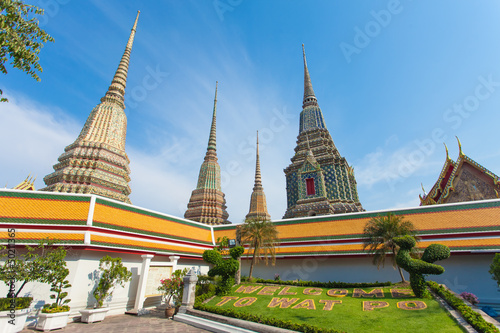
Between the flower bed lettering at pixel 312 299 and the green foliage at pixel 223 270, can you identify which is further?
the green foliage at pixel 223 270

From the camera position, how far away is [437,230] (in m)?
14.2

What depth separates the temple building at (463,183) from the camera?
1753cm

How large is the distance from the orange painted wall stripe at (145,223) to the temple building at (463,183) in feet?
62.7

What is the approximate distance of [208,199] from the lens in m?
32.3

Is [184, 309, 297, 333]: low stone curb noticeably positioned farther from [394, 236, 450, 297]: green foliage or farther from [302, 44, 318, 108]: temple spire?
[302, 44, 318, 108]: temple spire

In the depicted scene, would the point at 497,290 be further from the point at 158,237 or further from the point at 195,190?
the point at 195,190

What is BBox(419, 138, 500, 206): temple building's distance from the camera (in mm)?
17531

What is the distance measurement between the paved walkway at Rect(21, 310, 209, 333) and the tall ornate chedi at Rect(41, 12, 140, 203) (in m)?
11.3

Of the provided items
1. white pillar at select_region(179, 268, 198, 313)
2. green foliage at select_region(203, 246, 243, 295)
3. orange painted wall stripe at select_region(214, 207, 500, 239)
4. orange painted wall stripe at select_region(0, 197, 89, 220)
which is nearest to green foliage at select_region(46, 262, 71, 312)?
orange painted wall stripe at select_region(0, 197, 89, 220)

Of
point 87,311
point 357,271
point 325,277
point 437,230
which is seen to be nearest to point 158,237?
point 87,311

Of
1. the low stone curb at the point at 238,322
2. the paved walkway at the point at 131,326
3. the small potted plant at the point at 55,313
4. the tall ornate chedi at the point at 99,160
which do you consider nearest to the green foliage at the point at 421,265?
the low stone curb at the point at 238,322

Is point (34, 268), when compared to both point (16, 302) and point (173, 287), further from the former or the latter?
point (173, 287)

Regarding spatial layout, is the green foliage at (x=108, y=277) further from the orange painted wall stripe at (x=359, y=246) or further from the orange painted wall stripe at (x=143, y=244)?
the orange painted wall stripe at (x=359, y=246)

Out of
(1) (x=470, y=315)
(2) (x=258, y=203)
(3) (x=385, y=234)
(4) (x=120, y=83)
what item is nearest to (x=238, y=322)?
(1) (x=470, y=315)
